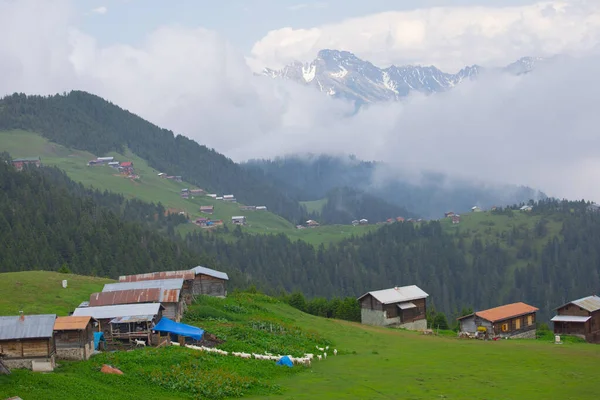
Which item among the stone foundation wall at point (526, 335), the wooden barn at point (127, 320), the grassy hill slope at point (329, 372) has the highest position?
the wooden barn at point (127, 320)

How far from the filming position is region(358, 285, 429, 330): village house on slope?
3617 inches

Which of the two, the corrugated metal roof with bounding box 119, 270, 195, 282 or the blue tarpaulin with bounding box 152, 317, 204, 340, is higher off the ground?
the corrugated metal roof with bounding box 119, 270, 195, 282

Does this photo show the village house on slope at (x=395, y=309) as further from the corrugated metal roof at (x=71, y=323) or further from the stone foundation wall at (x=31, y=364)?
the stone foundation wall at (x=31, y=364)

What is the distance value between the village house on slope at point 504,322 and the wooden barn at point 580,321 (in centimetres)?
331

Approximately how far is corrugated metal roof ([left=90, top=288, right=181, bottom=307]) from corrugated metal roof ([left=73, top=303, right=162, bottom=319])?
379cm

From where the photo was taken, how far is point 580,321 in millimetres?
84188

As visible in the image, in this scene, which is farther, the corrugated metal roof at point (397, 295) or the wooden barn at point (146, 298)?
the corrugated metal roof at point (397, 295)

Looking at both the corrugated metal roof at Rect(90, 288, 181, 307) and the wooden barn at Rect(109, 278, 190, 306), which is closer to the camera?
the corrugated metal roof at Rect(90, 288, 181, 307)

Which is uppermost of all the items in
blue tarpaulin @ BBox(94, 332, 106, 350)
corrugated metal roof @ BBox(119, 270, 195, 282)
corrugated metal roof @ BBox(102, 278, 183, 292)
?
corrugated metal roof @ BBox(119, 270, 195, 282)

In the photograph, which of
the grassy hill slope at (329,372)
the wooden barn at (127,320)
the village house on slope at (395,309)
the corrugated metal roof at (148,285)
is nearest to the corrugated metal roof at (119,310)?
the wooden barn at (127,320)

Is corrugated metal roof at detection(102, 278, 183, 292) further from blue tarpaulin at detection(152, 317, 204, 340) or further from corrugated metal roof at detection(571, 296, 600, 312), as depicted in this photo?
corrugated metal roof at detection(571, 296, 600, 312)

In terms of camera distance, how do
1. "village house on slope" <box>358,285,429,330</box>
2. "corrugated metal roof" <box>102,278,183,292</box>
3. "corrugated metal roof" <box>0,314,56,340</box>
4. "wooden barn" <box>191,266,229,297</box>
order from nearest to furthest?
"corrugated metal roof" <box>0,314,56,340</box> → "corrugated metal roof" <box>102,278,183,292</box> → "wooden barn" <box>191,266,229,297</box> → "village house on slope" <box>358,285,429,330</box>

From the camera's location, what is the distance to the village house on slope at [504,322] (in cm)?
8394

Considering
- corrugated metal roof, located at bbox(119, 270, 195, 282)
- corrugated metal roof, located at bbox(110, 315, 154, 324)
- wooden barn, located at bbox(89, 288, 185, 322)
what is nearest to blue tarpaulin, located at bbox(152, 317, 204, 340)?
corrugated metal roof, located at bbox(110, 315, 154, 324)
